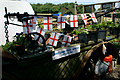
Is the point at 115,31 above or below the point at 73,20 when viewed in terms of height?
below

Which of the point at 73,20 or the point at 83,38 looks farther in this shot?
the point at 83,38

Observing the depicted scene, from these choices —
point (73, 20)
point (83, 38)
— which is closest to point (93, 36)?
point (83, 38)

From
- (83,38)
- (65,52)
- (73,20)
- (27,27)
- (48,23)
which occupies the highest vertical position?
(73,20)

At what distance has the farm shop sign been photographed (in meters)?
3.71

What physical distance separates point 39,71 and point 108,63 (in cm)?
329

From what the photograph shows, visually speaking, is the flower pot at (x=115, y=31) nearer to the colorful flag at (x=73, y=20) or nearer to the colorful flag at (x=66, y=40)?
the colorful flag at (x=73, y=20)

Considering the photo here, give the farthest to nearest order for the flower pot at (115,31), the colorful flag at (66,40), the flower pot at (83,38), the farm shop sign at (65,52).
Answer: the flower pot at (115,31)
the flower pot at (83,38)
the colorful flag at (66,40)
the farm shop sign at (65,52)

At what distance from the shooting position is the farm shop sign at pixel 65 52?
12.2 feet

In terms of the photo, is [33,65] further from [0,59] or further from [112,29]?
[112,29]

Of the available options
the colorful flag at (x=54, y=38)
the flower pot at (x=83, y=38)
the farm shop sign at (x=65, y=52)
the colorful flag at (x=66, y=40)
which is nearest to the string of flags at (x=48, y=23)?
the colorful flag at (x=54, y=38)

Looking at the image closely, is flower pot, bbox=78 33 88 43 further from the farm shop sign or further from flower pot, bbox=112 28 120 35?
flower pot, bbox=112 28 120 35

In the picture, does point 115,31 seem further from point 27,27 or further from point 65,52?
point 27,27

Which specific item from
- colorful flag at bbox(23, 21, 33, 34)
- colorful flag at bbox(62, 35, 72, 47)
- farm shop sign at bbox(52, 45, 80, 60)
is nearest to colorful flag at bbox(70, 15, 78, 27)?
colorful flag at bbox(62, 35, 72, 47)

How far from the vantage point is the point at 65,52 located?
3.93 m
